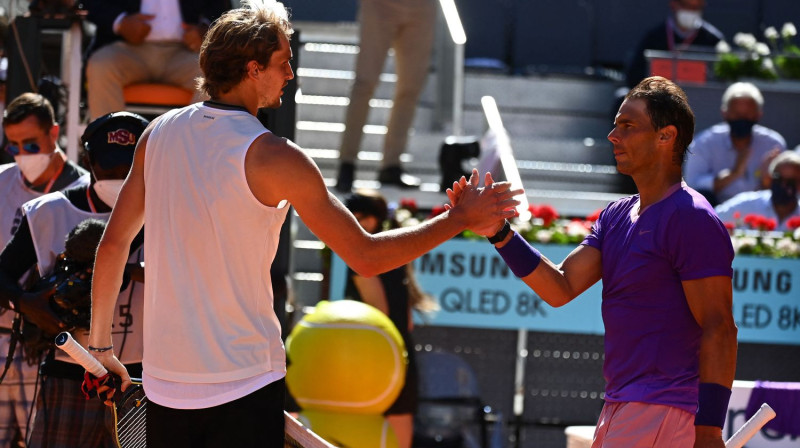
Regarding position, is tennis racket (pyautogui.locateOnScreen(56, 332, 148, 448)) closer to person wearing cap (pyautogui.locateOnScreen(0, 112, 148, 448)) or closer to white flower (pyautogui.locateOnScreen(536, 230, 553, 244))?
person wearing cap (pyautogui.locateOnScreen(0, 112, 148, 448))

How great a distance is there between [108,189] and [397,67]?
5.28m

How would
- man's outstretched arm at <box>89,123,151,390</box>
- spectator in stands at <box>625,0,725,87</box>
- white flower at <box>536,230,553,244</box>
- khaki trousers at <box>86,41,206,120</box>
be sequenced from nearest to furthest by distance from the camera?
man's outstretched arm at <box>89,123,151,390</box> → khaki trousers at <box>86,41,206,120</box> → white flower at <box>536,230,553,244</box> → spectator in stands at <box>625,0,725,87</box>

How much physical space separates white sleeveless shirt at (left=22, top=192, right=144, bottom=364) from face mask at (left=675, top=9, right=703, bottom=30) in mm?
7988

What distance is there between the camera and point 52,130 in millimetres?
5691

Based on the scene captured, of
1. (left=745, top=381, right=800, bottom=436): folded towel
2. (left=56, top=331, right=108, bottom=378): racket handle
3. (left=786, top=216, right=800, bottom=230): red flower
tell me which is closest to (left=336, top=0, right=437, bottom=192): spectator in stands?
(left=786, top=216, right=800, bottom=230): red flower

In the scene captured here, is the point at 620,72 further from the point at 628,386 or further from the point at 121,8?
the point at 628,386

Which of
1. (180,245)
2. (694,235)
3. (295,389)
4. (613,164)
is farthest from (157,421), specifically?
(613,164)

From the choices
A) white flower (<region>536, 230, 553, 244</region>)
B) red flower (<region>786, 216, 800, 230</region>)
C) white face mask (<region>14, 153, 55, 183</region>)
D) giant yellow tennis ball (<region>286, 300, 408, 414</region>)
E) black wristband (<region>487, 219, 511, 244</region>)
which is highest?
black wristband (<region>487, 219, 511, 244</region>)

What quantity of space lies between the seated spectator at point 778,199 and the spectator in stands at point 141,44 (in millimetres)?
4059

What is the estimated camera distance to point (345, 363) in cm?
589

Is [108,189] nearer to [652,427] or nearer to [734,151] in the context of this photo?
[652,427]

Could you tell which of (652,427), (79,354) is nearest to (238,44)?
(79,354)

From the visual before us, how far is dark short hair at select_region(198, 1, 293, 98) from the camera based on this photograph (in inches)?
128

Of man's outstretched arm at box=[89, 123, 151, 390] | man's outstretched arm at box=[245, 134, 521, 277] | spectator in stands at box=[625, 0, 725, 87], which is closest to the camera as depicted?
man's outstretched arm at box=[245, 134, 521, 277]
